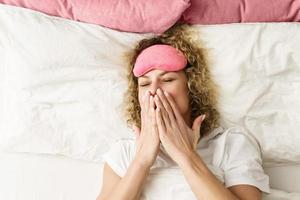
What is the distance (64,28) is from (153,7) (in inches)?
10.5

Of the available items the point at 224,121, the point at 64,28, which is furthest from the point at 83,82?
the point at 224,121

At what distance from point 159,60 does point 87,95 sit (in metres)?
0.26

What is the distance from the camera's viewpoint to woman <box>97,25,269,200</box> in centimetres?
124

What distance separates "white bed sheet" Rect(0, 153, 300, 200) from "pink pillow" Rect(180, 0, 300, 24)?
44 centimetres

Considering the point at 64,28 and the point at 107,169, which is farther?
the point at 64,28

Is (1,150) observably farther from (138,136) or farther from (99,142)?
(138,136)

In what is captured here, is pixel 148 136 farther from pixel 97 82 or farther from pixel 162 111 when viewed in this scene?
pixel 97 82

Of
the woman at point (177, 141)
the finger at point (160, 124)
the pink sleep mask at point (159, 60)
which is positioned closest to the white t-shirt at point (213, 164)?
the woman at point (177, 141)

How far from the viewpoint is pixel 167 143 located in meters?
1.25

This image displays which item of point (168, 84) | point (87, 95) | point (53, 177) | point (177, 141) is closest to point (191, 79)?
point (168, 84)

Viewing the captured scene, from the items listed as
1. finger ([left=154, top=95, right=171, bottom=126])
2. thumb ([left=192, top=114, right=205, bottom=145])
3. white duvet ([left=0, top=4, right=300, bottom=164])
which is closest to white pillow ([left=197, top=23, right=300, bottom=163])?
white duvet ([left=0, top=4, right=300, bottom=164])

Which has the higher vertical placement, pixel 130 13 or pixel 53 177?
pixel 130 13

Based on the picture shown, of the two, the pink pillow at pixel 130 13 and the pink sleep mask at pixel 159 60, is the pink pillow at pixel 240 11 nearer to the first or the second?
the pink pillow at pixel 130 13

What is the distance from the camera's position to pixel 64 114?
145 cm
